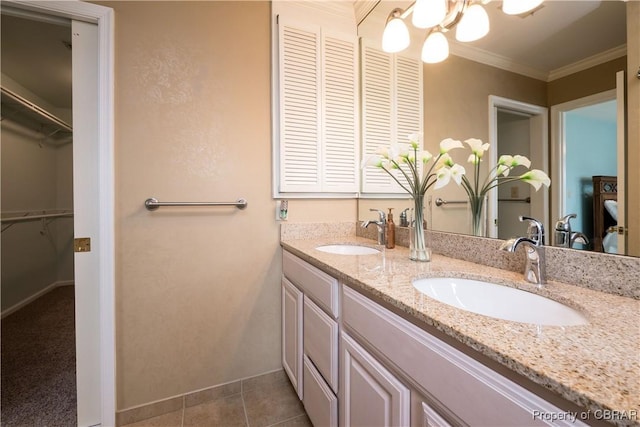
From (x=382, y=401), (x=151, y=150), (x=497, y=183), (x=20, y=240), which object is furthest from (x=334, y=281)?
(x=20, y=240)

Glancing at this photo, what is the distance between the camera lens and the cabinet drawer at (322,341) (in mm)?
987

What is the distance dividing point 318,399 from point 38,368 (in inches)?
74.7

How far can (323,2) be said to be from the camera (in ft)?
5.47

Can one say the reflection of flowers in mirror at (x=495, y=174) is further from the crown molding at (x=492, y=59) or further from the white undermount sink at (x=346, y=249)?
the white undermount sink at (x=346, y=249)

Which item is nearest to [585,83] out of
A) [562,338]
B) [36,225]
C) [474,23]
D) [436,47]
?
[474,23]

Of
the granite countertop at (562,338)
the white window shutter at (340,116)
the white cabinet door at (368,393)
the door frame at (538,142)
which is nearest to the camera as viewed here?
the granite countertop at (562,338)

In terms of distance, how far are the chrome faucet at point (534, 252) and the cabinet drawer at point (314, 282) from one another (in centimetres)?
57

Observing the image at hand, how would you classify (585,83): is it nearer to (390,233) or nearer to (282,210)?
(390,233)

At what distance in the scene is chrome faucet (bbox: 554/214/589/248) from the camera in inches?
30.8

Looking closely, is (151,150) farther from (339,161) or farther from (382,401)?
(382,401)

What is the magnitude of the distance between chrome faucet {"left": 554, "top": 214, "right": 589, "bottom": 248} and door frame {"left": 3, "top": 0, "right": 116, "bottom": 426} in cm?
178

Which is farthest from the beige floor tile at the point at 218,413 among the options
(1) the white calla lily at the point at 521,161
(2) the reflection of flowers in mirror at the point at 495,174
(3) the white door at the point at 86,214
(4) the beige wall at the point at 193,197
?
(1) the white calla lily at the point at 521,161

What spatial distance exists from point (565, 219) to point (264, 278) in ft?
4.55

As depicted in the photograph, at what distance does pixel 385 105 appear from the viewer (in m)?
1.72
